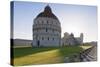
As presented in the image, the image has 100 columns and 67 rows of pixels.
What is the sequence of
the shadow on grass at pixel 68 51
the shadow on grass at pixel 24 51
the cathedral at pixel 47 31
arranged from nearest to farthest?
the shadow on grass at pixel 24 51
the cathedral at pixel 47 31
the shadow on grass at pixel 68 51

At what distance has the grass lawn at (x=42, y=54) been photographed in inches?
81.1

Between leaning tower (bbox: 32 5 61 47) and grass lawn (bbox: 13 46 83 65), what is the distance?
68mm

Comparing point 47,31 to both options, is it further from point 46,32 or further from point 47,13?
point 47,13

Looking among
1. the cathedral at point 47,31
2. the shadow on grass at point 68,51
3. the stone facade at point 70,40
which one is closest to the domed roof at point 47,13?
the cathedral at point 47,31

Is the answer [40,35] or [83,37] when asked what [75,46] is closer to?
[83,37]

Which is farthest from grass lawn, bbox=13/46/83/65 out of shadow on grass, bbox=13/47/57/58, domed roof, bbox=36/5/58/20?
domed roof, bbox=36/5/58/20

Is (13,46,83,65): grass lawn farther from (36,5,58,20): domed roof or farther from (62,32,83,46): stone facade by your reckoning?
(36,5,58,20): domed roof

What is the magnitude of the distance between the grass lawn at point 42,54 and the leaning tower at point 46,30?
0.07 metres

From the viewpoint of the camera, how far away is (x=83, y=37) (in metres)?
2.36

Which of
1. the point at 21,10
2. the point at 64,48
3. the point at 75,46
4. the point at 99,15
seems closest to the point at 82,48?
the point at 75,46

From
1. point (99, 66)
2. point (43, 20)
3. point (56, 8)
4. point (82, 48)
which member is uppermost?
point (56, 8)

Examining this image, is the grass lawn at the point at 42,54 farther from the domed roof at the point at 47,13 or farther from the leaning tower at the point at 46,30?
the domed roof at the point at 47,13
